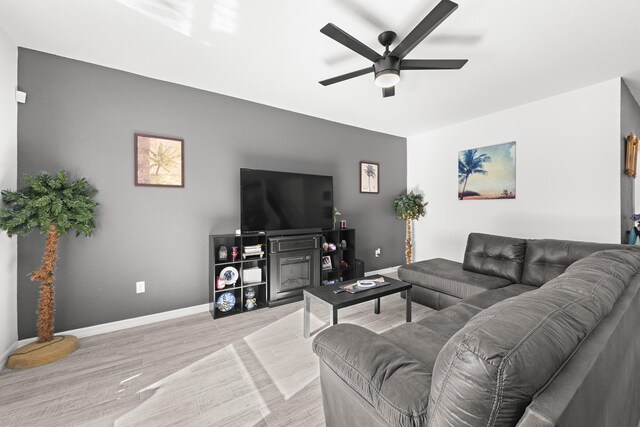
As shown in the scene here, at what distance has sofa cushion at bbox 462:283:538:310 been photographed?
7.01 feet

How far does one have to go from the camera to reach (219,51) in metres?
2.38

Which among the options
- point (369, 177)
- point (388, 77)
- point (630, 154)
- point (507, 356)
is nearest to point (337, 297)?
point (507, 356)

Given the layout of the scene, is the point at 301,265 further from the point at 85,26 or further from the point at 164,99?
the point at 85,26

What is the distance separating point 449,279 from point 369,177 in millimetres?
2383

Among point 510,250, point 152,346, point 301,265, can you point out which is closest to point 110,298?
point 152,346

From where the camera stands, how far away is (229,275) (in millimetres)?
3051

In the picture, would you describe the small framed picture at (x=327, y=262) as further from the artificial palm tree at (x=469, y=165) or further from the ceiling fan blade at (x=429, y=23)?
the ceiling fan blade at (x=429, y=23)

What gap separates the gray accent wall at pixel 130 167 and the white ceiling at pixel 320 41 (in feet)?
0.82

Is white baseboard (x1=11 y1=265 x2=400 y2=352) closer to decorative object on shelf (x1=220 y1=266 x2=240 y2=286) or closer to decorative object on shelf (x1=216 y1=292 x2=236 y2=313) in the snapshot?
decorative object on shelf (x1=216 y1=292 x2=236 y2=313)

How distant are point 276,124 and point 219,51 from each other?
1352mm

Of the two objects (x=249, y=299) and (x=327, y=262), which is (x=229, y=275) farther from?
(x=327, y=262)

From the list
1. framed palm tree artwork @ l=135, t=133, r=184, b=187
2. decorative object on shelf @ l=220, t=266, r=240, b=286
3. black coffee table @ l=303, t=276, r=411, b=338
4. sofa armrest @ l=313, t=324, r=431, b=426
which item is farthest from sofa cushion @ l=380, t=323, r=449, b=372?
framed palm tree artwork @ l=135, t=133, r=184, b=187

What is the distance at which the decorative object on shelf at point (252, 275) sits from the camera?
10.3 ft

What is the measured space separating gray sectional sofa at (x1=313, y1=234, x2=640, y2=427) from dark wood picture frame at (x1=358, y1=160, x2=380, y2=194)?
10.7 ft
